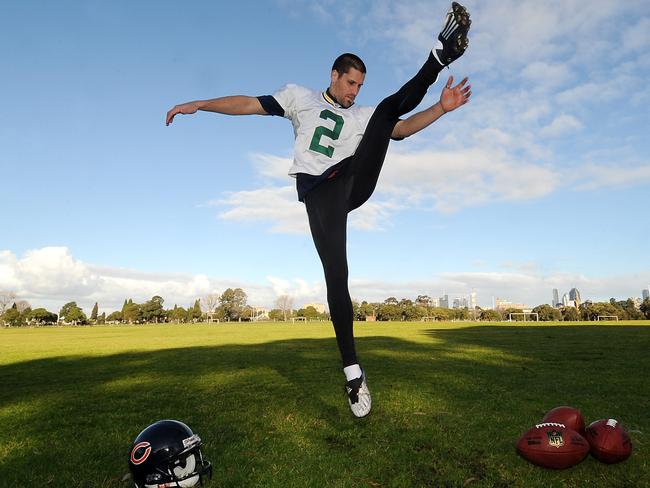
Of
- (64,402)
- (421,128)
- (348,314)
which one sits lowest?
(64,402)

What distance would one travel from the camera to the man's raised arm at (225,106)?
4.32m

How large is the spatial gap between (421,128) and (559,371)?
7523 millimetres

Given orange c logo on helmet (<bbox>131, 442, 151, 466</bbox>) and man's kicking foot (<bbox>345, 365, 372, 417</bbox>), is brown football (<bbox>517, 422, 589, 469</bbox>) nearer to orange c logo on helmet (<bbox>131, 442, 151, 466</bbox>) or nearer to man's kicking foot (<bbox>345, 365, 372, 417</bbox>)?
man's kicking foot (<bbox>345, 365, 372, 417</bbox>)

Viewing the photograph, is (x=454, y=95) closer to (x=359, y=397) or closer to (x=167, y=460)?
(x=359, y=397)

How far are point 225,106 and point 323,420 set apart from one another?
3.57 meters

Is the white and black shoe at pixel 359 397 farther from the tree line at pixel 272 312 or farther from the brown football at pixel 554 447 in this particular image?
the tree line at pixel 272 312

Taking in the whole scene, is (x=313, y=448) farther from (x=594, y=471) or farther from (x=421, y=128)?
(x=421, y=128)

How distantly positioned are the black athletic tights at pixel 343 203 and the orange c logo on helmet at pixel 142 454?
5.80 feet

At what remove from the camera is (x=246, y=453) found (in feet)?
13.6

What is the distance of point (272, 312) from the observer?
146125 mm

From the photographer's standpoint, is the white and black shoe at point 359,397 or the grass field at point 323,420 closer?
the grass field at point 323,420

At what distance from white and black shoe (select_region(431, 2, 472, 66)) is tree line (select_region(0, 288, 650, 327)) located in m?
85.8

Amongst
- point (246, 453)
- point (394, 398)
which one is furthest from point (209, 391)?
point (246, 453)

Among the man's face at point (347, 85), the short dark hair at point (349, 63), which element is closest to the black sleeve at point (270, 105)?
the man's face at point (347, 85)
